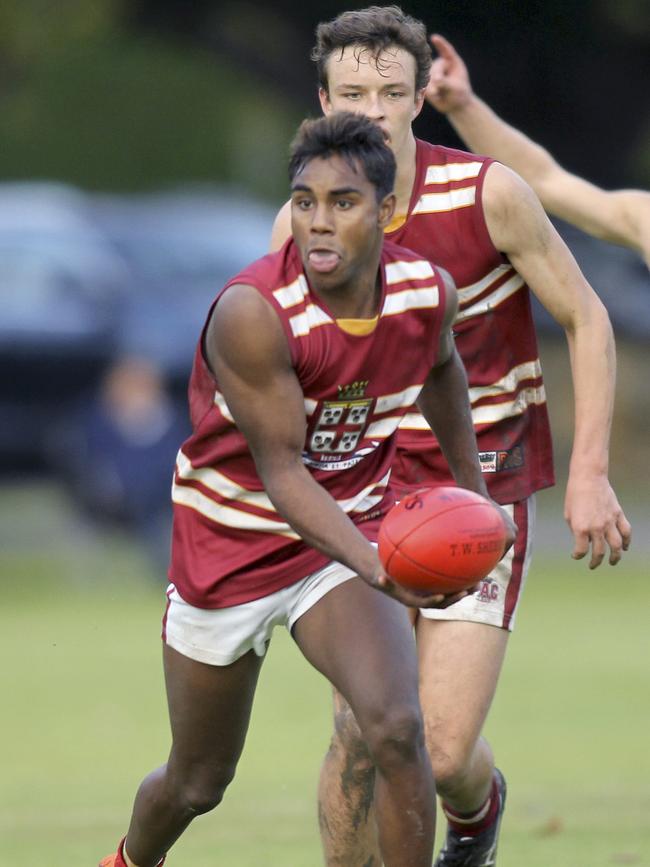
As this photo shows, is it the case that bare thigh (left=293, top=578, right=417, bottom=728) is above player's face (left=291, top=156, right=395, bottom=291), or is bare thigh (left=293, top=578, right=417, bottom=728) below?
below

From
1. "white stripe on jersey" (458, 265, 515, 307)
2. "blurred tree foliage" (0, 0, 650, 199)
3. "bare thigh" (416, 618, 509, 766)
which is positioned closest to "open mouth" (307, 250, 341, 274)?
"white stripe on jersey" (458, 265, 515, 307)

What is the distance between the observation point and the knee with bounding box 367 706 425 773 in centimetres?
512

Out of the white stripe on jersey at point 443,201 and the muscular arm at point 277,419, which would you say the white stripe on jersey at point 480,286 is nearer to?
the white stripe on jersey at point 443,201

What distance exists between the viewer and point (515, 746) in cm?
1009

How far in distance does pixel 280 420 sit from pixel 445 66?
2494 millimetres

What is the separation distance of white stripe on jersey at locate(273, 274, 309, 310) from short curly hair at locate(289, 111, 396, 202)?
0.28m

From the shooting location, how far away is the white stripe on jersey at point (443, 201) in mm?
6184

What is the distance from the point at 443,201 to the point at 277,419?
4.31ft

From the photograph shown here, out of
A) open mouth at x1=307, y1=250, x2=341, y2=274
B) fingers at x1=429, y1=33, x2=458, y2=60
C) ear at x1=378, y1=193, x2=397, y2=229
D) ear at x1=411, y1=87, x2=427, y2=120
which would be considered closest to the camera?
open mouth at x1=307, y1=250, x2=341, y2=274

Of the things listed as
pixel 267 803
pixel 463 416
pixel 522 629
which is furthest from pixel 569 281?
pixel 522 629

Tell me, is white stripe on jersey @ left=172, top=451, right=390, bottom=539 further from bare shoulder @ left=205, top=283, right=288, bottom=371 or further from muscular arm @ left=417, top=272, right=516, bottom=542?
bare shoulder @ left=205, top=283, right=288, bottom=371

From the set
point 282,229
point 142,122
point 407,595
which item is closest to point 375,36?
point 282,229

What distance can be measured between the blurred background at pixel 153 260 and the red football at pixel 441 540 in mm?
8262

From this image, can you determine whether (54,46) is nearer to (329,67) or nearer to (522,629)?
(522,629)
